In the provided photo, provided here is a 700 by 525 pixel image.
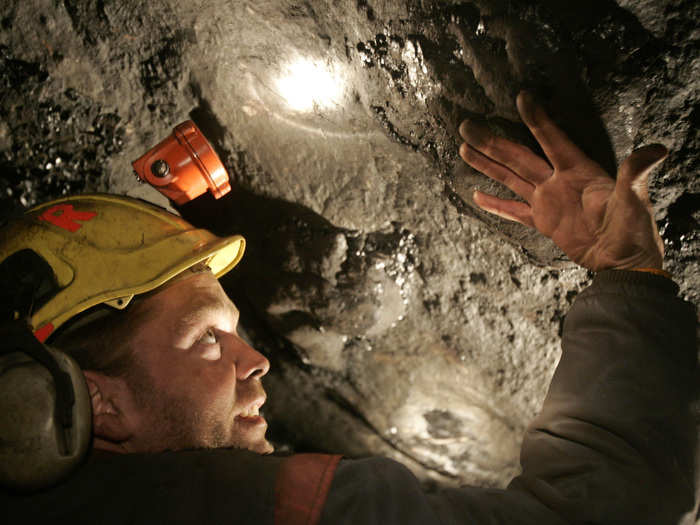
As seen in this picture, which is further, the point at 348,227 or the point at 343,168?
the point at 348,227

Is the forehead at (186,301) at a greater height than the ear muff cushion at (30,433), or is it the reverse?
the forehead at (186,301)

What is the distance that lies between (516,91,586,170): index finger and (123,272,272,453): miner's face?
1117mm

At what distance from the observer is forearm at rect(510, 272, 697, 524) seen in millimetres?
1143

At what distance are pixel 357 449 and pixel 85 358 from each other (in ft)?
5.27

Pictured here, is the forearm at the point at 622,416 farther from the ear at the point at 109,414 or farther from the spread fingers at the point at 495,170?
the ear at the point at 109,414

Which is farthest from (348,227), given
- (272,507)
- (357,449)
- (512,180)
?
(357,449)

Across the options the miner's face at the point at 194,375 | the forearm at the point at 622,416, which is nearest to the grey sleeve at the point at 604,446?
the forearm at the point at 622,416

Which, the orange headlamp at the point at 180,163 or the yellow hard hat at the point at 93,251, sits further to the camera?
the orange headlamp at the point at 180,163

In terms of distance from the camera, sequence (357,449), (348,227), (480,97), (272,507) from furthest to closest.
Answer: (357,449), (348,227), (480,97), (272,507)

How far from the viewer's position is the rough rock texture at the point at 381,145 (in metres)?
1.26

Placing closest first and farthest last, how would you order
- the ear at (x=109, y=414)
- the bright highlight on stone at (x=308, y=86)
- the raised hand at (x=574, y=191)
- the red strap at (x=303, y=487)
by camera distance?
the red strap at (x=303, y=487) < the raised hand at (x=574, y=191) < the ear at (x=109, y=414) < the bright highlight on stone at (x=308, y=86)

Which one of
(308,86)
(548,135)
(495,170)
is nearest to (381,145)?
(308,86)

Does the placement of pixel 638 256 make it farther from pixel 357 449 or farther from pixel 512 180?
pixel 357 449

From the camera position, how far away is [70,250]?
1.57 metres
